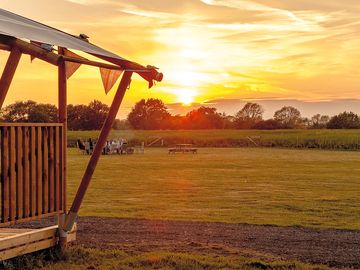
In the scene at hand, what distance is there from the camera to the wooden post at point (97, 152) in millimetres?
7660

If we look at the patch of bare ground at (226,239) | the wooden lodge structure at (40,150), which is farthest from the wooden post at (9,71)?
the patch of bare ground at (226,239)

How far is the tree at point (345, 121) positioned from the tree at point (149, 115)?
2777 centimetres

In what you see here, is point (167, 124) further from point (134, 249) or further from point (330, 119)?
point (134, 249)

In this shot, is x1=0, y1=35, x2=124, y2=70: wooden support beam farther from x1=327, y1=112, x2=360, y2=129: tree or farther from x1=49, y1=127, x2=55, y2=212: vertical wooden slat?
x1=327, y1=112, x2=360, y2=129: tree

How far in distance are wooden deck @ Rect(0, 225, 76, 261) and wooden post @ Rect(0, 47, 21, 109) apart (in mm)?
1742

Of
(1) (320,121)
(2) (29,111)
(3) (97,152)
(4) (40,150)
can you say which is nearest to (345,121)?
(1) (320,121)

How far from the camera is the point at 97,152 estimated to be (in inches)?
302

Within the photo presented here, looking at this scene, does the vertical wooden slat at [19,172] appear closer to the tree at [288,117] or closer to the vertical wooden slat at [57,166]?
the vertical wooden slat at [57,166]

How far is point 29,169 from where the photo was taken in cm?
694

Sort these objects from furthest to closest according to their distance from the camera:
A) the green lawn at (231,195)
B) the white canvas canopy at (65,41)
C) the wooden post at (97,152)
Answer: the green lawn at (231,195) < the wooden post at (97,152) < the white canvas canopy at (65,41)

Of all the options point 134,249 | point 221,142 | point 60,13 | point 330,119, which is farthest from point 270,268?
point 330,119

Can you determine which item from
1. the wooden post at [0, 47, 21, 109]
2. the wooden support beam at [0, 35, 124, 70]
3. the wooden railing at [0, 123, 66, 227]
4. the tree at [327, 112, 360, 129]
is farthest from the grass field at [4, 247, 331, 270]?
the tree at [327, 112, 360, 129]

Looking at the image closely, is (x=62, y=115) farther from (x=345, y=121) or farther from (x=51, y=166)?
(x=345, y=121)

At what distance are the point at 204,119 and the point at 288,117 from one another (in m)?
16.1
